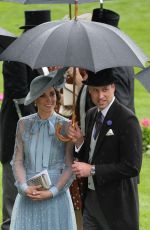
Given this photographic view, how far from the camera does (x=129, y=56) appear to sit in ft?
16.1

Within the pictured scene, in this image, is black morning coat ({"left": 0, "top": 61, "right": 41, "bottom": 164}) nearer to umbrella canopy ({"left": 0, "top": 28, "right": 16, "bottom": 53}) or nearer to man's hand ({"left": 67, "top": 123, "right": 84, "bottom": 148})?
umbrella canopy ({"left": 0, "top": 28, "right": 16, "bottom": 53})

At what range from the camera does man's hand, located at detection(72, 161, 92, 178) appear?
16.9 feet

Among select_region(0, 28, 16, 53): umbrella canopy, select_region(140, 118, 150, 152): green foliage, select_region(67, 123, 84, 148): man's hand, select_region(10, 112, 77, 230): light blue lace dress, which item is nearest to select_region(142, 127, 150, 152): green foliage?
select_region(140, 118, 150, 152): green foliage

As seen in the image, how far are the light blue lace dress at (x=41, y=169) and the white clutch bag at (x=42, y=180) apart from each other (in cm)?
7

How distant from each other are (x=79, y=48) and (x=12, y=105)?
1851 millimetres

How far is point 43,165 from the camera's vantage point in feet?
18.1

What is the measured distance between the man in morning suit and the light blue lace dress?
0.70 feet

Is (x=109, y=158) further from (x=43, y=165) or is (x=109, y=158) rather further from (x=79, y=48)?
(x=79, y=48)

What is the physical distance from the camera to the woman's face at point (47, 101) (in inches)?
214

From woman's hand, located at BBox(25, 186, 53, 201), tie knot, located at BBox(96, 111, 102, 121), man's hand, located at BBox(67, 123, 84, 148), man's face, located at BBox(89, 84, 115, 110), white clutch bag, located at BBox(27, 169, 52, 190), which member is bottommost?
woman's hand, located at BBox(25, 186, 53, 201)

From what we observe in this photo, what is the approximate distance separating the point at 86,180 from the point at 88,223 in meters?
0.33

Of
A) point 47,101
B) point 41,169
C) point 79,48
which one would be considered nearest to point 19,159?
point 41,169

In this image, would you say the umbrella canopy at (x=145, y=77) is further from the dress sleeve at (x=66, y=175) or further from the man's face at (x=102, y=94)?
the dress sleeve at (x=66, y=175)

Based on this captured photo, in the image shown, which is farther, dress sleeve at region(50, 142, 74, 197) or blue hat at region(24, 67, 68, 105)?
dress sleeve at region(50, 142, 74, 197)
